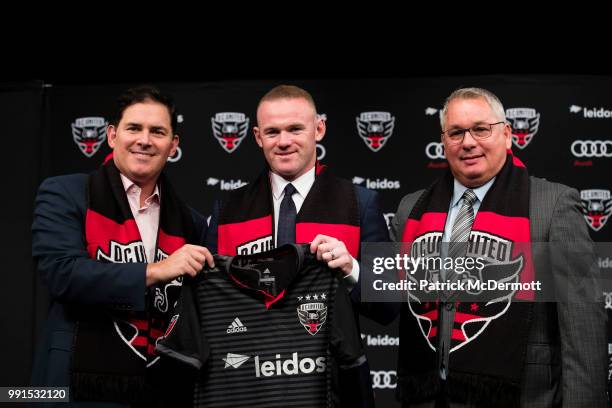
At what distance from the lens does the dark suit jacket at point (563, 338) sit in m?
2.30

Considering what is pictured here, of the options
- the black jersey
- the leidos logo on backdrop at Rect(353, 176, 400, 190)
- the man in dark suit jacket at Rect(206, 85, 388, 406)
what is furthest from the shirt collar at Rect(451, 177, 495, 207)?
the leidos logo on backdrop at Rect(353, 176, 400, 190)

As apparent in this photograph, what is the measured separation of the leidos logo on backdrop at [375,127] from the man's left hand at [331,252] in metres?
2.43

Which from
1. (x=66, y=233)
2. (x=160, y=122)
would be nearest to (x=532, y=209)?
(x=160, y=122)

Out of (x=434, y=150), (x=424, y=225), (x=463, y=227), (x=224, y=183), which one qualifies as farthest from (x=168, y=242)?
(x=434, y=150)

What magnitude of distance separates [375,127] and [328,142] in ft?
1.06

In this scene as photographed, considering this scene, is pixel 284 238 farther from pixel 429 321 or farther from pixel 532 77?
pixel 532 77

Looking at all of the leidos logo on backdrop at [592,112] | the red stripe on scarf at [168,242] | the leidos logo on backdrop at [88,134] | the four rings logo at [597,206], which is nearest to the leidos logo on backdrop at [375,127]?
the leidos logo on backdrop at [592,112]

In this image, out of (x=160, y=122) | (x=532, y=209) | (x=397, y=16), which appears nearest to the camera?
(x=532, y=209)

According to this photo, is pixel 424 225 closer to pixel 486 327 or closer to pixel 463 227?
pixel 463 227

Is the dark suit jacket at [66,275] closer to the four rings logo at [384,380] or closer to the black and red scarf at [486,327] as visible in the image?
the black and red scarf at [486,327]

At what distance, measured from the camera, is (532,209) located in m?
2.53

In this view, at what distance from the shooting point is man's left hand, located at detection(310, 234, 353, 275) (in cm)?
232

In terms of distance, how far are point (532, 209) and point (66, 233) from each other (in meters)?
1.67

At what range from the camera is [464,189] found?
2.73 meters
